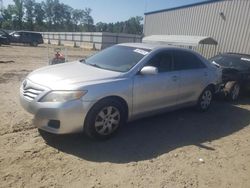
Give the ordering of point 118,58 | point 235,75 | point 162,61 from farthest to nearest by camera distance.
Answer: point 235,75, point 162,61, point 118,58

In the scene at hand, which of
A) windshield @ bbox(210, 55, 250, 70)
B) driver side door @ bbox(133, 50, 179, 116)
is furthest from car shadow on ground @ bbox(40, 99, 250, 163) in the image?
windshield @ bbox(210, 55, 250, 70)

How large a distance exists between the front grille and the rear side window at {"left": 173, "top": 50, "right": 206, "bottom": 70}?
9.79ft

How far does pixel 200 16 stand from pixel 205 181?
675 inches

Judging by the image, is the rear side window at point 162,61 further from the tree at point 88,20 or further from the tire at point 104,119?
the tree at point 88,20

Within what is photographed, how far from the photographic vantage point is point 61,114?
429cm

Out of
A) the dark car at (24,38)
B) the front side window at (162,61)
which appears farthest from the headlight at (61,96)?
the dark car at (24,38)

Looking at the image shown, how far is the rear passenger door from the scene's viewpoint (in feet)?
20.7

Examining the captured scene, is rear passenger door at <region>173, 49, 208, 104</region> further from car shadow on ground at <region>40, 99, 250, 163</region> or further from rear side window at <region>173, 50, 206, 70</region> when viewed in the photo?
car shadow on ground at <region>40, 99, 250, 163</region>

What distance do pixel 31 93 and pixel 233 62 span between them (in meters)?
7.77

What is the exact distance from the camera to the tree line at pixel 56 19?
98.2 metres

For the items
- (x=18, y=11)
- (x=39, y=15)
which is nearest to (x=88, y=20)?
(x=39, y=15)

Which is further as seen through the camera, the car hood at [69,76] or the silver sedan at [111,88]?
the car hood at [69,76]

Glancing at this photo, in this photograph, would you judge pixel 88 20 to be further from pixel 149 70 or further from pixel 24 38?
pixel 149 70

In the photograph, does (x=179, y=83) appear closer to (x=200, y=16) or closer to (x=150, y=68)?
(x=150, y=68)
